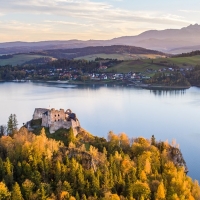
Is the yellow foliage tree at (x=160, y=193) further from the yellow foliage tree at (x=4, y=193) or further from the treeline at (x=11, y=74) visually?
the treeline at (x=11, y=74)

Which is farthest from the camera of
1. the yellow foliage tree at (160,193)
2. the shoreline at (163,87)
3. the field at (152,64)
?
the field at (152,64)

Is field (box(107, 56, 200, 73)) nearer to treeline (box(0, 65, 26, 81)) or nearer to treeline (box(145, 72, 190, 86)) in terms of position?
treeline (box(145, 72, 190, 86))

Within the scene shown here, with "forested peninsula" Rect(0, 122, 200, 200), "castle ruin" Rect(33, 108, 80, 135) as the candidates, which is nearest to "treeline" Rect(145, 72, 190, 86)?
"castle ruin" Rect(33, 108, 80, 135)

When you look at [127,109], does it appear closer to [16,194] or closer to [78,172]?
[78,172]

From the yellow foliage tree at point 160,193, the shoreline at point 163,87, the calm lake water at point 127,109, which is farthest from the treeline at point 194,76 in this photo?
the yellow foliage tree at point 160,193

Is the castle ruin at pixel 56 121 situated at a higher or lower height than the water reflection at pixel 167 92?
higher

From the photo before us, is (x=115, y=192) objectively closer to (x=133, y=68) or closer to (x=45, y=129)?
(x=45, y=129)

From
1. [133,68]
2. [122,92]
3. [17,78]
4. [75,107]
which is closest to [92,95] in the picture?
[122,92]
